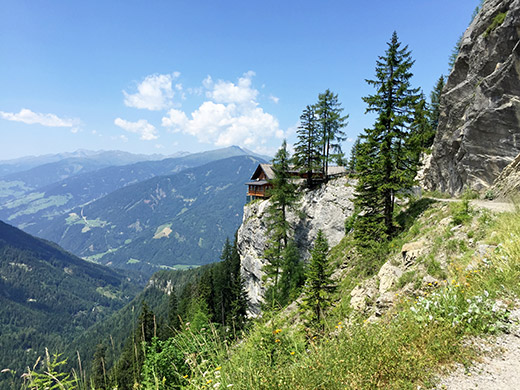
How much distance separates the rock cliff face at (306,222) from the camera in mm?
33344

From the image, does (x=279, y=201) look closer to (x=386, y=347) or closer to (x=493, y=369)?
(x=386, y=347)

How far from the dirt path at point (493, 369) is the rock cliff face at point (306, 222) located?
2542 cm

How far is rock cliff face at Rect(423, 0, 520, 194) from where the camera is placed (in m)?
17.8

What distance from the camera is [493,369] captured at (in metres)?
3.87

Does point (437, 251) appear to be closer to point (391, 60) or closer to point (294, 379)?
point (294, 379)

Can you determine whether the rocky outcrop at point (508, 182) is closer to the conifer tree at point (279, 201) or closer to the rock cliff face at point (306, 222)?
the rock cliff face at point (306, 222)

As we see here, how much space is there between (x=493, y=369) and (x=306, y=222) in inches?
1275

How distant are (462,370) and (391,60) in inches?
780

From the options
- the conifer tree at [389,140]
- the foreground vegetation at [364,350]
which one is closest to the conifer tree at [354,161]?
A: the conifer tree at [389,140]

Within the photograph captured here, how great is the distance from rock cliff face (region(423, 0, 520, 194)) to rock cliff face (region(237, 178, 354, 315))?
10.7 meters

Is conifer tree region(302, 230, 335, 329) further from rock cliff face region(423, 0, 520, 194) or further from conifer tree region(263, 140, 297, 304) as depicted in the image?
conifer tree region(263, 140, 297, 304)

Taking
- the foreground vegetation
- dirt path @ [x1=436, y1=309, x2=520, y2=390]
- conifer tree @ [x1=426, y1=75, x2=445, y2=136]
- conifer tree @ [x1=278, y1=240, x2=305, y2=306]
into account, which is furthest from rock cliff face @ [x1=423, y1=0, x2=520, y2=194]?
conifer tree @ [x1=426, y1=75, x2=445, y2=136]

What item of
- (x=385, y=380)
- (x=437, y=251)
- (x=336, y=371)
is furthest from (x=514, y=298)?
(x=437, y=251)

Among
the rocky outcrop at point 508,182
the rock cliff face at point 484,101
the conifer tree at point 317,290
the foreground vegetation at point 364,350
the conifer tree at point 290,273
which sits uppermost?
the rock cliff face at point 484,101
